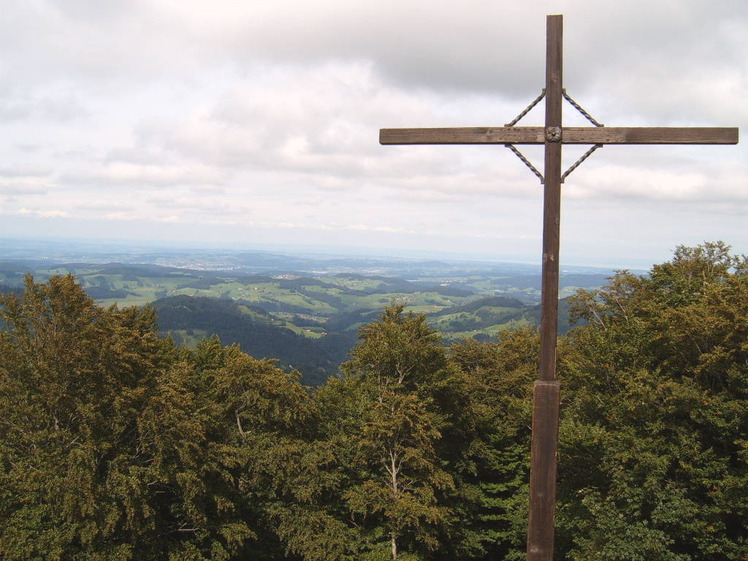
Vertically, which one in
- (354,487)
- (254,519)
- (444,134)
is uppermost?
(444,134)

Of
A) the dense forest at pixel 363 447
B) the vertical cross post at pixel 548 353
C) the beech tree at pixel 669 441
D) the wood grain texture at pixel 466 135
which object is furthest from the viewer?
the dense forest at pixel 363 447

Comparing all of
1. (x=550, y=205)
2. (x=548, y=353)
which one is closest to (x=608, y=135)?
(x=550, y=205)

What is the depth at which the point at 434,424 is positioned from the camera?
24984mm

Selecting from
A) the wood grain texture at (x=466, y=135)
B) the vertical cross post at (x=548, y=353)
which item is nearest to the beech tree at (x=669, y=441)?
the vertical cross post at (x=548, y=353)

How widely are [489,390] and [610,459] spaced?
53.2ft

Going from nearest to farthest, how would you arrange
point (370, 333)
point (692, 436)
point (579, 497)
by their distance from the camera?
point (692, 436) < point (579, 497) < point (370, 333)

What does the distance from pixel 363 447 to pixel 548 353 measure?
22120 mm

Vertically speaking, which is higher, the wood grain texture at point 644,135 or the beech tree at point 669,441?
the wood grain texture at point 644,135

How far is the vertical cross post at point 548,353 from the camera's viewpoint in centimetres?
445

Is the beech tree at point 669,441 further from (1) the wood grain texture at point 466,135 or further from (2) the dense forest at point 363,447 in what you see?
(1) the wood grain texture at point 466,135

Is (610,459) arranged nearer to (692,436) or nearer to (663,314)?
(692,436)

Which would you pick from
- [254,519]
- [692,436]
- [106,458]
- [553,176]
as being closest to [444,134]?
[553,176]

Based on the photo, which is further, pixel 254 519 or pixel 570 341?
pixel 570 341

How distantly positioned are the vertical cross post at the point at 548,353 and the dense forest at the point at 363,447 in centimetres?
1508
